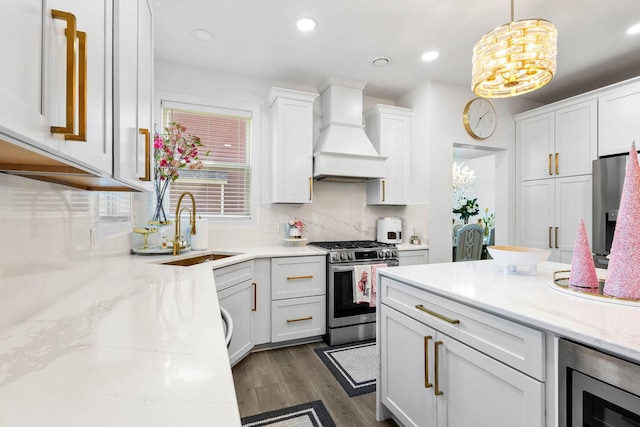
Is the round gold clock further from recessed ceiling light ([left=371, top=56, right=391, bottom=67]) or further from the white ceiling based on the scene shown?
recessed ceiling light ([left=371, top=56, right=391, bottom=67])

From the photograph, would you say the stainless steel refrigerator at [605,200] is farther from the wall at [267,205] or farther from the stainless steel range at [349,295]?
the stainless steel range at [349,295]

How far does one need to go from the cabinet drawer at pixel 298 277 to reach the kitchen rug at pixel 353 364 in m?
0.54

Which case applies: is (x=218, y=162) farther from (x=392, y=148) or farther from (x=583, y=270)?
(x=583, y=270)

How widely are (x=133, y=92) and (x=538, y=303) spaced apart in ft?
5.67

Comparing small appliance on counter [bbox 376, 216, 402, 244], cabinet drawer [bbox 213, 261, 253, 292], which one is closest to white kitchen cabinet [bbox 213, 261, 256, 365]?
cabinet drawer [bbox 213, 261, 253, 292]

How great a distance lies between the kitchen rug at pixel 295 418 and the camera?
70.1 inches

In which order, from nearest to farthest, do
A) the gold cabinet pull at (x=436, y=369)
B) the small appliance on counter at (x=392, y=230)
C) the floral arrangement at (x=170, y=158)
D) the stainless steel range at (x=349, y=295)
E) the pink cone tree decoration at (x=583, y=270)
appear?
the pink cone tree decoration at (x=583, y=270)
the gold cabinet pull at (x=436, y=369)
the floral arrangement at (x=170, y=158)
the stainless steel range at (x=349, y=295)
the small appliance on counter at (x=392, y=230)

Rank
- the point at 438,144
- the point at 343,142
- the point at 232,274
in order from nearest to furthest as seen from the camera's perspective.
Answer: the point at 232,274 → the point at 343,142 → the point at 438,144

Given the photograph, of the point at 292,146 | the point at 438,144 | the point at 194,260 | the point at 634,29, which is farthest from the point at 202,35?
the point at 634,29

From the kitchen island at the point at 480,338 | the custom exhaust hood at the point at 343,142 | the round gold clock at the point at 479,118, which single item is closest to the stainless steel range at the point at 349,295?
the custom exhaust hood at the point at 343,142

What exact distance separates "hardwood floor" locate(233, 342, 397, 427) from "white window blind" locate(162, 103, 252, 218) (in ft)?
4.88

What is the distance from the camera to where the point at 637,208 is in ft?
3.49

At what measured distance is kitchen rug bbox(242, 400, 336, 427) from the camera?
5.84 feet

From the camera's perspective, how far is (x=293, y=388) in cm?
215
